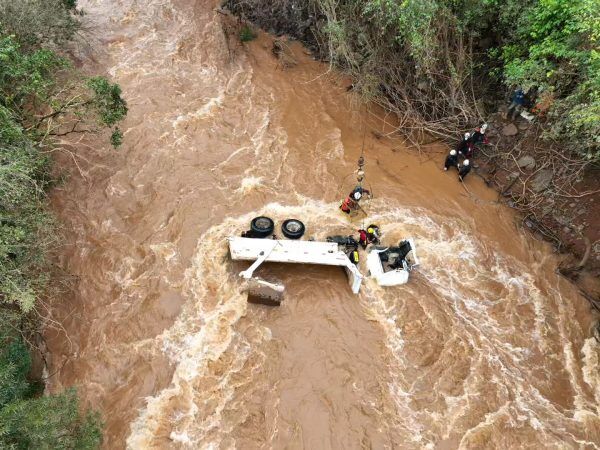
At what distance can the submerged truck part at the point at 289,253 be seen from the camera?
10562mm

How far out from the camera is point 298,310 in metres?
10.4

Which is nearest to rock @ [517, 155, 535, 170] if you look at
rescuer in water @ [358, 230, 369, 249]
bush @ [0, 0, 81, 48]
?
rescuer in water @ [358, 230, 369, 249]

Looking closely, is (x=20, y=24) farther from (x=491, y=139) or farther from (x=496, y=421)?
(x=496, y=421)

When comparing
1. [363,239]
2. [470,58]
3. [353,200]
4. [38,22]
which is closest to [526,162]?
[470,58]

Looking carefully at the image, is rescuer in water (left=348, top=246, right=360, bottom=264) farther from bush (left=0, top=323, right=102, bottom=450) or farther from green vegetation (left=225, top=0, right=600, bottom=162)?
bush (left=0, top=323, right=102, bottom=450)

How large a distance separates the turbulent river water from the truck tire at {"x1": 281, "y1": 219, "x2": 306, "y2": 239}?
0.54 m

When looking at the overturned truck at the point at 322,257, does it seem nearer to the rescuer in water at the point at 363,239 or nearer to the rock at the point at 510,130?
the rescuer in water at the point at 363,239

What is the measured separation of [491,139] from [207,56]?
11740 mm

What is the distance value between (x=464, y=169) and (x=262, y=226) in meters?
6.77

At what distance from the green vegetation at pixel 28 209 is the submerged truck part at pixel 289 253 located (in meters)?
4.29

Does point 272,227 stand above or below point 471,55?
below

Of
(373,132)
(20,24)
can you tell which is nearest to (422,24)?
(373,132)

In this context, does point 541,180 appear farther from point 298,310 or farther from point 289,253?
point 298,310

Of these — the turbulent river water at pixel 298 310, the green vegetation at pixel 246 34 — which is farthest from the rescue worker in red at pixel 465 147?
the green vegetation at pixel 246 34
